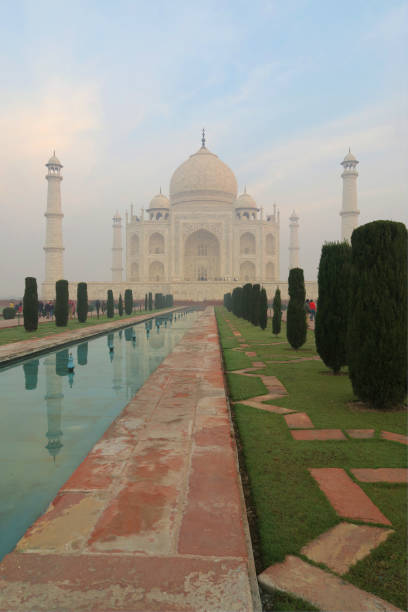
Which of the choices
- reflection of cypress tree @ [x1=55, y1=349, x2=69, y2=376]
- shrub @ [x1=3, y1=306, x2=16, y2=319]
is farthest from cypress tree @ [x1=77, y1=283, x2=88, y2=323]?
reflection of cypress tree @ [x1=55, y1=349, x2=69, y2=376]

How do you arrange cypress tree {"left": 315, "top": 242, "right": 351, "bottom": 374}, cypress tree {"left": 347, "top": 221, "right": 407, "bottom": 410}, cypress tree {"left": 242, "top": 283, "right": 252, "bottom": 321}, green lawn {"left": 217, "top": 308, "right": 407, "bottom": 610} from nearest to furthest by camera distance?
1. green lawn {"left": 217, "top": 308, "right": 407, "bottom": 610}
2. cypress tree {"left": 347, "top": 221, "right": 407, "bottom": 410}
3. cypress tree {"left": 315, "top": 242, "right": 351, "bottom": 374}
4. cypress tree {"left": 242, "top": 283, "right": 252, "bottom": 321}

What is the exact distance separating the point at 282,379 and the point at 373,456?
2594mm

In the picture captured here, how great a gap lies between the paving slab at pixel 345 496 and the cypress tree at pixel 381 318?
5.50 feet

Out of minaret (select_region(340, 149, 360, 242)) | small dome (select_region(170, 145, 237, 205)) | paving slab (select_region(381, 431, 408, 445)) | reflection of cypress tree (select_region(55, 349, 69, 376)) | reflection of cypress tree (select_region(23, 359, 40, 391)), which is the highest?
small dome (select_region(170, 145, 237, 205))

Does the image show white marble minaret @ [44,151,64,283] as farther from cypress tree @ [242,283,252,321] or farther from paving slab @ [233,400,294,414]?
paving slab @ [233,400,294,414]

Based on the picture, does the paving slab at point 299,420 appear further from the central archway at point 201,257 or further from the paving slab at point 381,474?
the central archway at point 201,257

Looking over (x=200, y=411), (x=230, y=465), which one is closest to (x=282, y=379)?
(x=200, y=411)

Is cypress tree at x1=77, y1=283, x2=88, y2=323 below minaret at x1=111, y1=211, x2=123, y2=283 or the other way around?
below

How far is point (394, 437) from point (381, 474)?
790 mm

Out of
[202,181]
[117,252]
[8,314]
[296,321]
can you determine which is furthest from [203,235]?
[296,321]

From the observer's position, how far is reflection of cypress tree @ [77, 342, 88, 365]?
7196mm

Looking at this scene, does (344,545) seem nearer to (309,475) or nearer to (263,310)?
(309,475)

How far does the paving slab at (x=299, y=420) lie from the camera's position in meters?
3.37

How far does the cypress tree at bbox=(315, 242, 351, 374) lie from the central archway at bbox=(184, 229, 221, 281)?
136 ft
